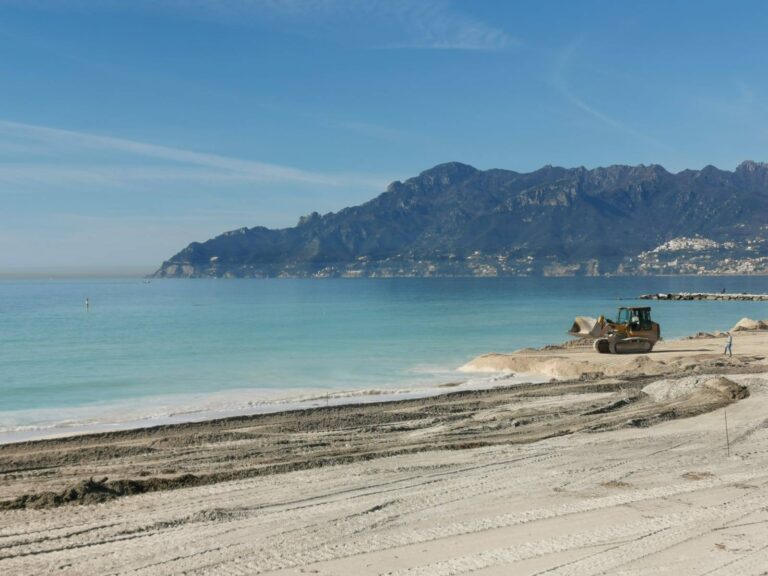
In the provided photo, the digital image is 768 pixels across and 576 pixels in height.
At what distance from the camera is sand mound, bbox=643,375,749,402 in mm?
20327

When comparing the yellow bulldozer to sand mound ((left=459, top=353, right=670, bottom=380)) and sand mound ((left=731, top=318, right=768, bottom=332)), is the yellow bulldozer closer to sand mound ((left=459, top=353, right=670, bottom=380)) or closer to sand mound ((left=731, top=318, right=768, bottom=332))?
sand mound ((left=459, top=353, right=670, bottom=380))

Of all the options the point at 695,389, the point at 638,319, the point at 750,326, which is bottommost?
the point at 750,326

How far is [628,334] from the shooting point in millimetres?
33812

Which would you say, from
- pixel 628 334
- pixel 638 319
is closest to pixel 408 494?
pixel 628 334

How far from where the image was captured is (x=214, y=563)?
8.43m

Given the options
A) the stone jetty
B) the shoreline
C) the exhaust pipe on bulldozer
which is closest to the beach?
the shoreline

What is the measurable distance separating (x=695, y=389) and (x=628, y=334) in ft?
42.2

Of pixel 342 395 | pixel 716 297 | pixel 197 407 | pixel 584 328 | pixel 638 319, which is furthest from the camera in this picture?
pixel 716 297

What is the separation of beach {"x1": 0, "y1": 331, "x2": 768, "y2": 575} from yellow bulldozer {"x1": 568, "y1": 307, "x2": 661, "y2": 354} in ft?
45.9

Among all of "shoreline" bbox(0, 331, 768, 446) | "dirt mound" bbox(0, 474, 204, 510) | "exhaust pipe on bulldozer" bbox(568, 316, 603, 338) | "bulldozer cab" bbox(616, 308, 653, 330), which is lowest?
"shoreline" bbox(0, 331, 768, 446)

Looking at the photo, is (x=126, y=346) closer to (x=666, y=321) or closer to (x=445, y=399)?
(x=445, y=399)

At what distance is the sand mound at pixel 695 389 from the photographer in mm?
20327

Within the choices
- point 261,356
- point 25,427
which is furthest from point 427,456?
point 261,356

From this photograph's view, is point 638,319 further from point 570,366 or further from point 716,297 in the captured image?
point 716,297
